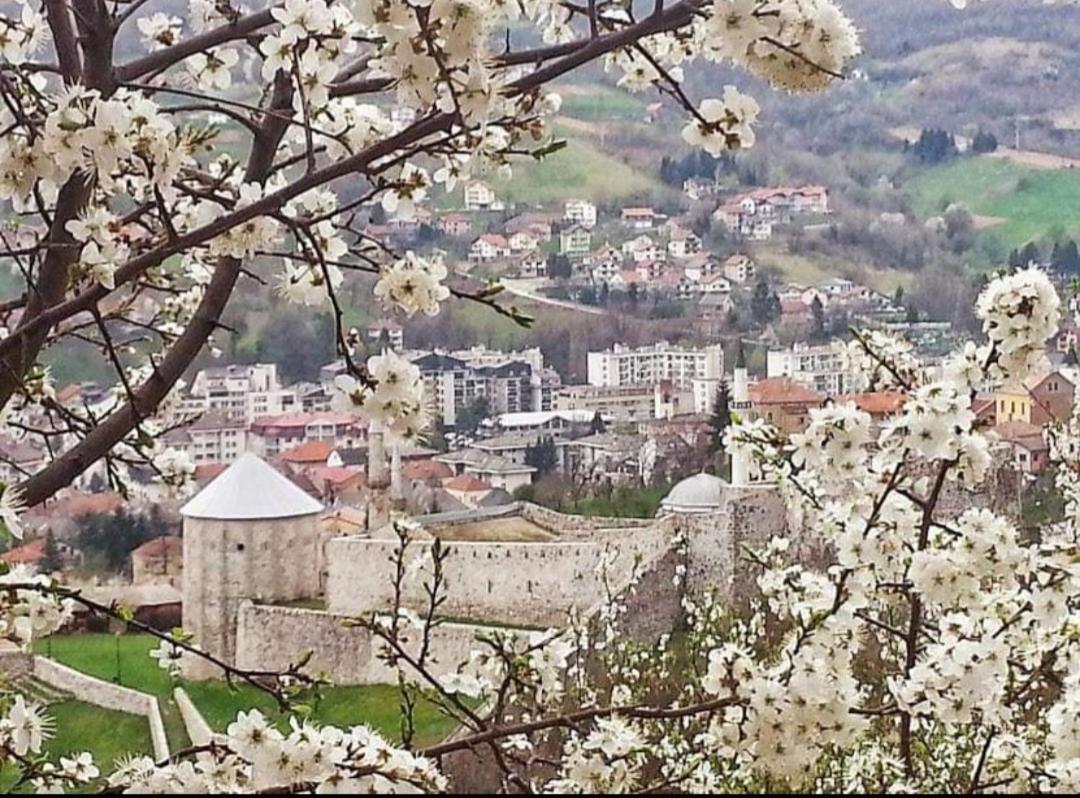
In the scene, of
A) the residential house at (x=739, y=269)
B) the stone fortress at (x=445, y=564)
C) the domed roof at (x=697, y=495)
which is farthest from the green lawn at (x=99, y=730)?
the residential house at (x=739, y=269)

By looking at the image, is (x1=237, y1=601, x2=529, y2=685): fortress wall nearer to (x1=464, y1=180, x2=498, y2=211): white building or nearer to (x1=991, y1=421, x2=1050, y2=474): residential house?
(x1=464, y1=180, x2=498, y2=211): white building

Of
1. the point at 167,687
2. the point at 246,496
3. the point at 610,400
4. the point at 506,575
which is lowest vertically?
the point at 167,687

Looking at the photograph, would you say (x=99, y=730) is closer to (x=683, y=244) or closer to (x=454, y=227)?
(x=454, y=227)

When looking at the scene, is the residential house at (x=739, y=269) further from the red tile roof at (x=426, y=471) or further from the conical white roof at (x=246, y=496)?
the conical white roof at (x=246, y=496)

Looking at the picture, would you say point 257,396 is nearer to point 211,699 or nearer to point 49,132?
point 211,699

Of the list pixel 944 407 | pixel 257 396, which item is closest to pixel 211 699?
pixel 257 396

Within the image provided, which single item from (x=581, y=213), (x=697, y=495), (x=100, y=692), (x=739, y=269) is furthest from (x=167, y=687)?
(x=581, y=213)
